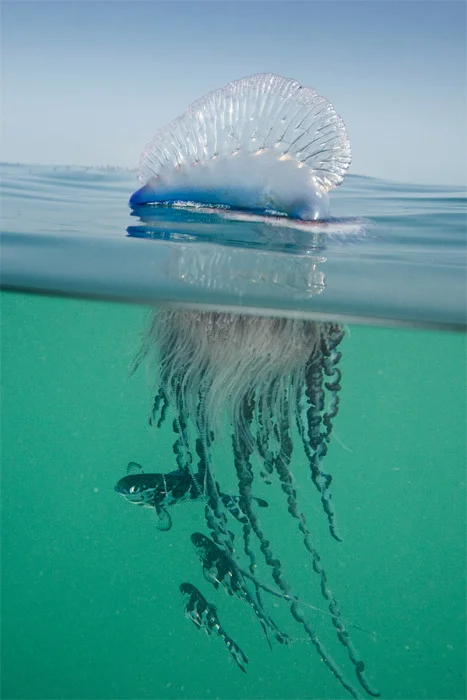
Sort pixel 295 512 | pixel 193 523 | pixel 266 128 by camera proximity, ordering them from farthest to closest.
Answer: pixel 193 523 < pixel 266 128 < pixel 295 512

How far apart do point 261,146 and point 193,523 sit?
51.5 inches

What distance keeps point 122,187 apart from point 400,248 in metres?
1.28

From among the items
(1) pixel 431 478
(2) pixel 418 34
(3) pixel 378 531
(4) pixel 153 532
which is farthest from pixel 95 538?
(2) pixel 418 34

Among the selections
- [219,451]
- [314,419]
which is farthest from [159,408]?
[314,419]

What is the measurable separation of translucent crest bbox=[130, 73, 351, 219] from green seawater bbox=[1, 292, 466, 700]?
0.50m

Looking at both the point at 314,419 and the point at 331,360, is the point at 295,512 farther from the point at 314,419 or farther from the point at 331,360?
the point at 331,360

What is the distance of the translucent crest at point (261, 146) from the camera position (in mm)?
2275

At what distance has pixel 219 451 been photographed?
2.31 meters

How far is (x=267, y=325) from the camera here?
2248mm

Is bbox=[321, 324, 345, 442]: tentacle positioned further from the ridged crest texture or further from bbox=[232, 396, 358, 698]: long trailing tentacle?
the ridged crest texture

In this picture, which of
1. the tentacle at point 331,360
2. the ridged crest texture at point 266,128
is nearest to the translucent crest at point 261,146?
the ridged crest texture at point 266,128

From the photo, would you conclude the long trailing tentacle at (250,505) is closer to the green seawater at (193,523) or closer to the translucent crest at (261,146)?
the green seawater at (193,523)

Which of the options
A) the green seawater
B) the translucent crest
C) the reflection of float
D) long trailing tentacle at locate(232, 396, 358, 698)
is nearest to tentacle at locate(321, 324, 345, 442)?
the reflection of float

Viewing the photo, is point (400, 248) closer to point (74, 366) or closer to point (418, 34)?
point (418, 34)
